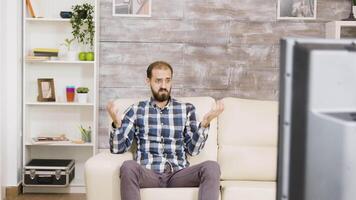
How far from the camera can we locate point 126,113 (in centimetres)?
329

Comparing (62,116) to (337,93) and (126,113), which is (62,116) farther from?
(337,93)

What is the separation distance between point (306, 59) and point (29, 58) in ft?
13.0

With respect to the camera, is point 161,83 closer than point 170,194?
No

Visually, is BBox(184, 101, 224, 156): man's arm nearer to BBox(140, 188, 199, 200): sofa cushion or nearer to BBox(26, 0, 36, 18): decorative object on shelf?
BBox(140, 188, 199, 200): sofa cushion

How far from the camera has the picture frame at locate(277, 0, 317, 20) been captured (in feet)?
14.7

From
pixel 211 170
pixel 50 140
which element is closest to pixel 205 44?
pixel 50 140

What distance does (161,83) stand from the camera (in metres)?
3.29

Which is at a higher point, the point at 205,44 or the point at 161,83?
the point at 205,44

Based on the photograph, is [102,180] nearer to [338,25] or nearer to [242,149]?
[242,149]

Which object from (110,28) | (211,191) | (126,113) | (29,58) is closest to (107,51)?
(110,28)

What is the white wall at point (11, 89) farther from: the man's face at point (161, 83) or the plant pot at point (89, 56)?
the man's face at point (161, 83)

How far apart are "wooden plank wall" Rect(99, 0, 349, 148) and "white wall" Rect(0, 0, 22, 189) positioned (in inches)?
26.7

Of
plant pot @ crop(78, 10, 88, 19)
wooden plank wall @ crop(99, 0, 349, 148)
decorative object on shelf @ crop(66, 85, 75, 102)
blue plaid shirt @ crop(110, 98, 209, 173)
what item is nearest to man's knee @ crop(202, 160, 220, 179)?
blue plaid shirt @ crop(110, 98, 209, 173)

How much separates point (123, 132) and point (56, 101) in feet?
5.31
